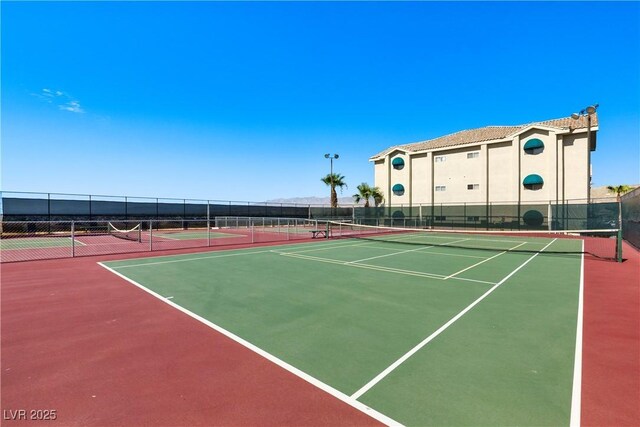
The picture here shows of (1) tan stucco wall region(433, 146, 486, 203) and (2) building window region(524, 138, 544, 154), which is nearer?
(2) building window region(524, 138, 544, 154)

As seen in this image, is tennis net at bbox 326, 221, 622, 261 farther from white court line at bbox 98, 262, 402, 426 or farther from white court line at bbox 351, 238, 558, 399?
white court line at bbox 98, 262, 402, 426

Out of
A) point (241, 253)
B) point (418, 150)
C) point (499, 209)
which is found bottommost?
point (241, 253)

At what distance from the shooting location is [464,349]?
4.57 m

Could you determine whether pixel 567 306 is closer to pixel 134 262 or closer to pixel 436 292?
pixel 436 292

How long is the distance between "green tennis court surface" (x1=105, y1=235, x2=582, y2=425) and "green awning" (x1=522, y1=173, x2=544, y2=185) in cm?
2255

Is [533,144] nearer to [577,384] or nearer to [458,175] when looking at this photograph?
[458,175]

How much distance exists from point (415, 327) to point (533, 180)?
32.1 m

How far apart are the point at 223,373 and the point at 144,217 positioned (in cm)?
3478

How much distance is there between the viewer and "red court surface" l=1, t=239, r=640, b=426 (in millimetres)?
3139

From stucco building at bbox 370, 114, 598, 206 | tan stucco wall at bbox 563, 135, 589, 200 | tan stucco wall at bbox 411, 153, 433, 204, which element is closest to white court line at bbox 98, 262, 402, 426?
stucco building at bbox 370, 114, 598, 206

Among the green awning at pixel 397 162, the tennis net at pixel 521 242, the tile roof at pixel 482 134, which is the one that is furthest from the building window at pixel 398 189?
the tennis net at pixel 521 242

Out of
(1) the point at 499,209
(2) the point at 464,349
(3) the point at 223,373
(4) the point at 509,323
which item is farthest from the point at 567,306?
(1) the point at 499,209


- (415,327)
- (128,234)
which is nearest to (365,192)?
(128,234)

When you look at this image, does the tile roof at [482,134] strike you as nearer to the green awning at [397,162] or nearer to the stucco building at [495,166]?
the stucco building at [495,166]
